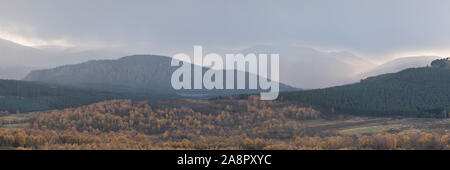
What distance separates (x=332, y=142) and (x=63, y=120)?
337 feet

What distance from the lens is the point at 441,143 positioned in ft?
230

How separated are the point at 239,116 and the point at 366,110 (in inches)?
2722

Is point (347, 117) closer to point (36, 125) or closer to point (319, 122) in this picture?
point (319, 122)

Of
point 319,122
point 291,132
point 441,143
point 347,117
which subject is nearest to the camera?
point 441,143
